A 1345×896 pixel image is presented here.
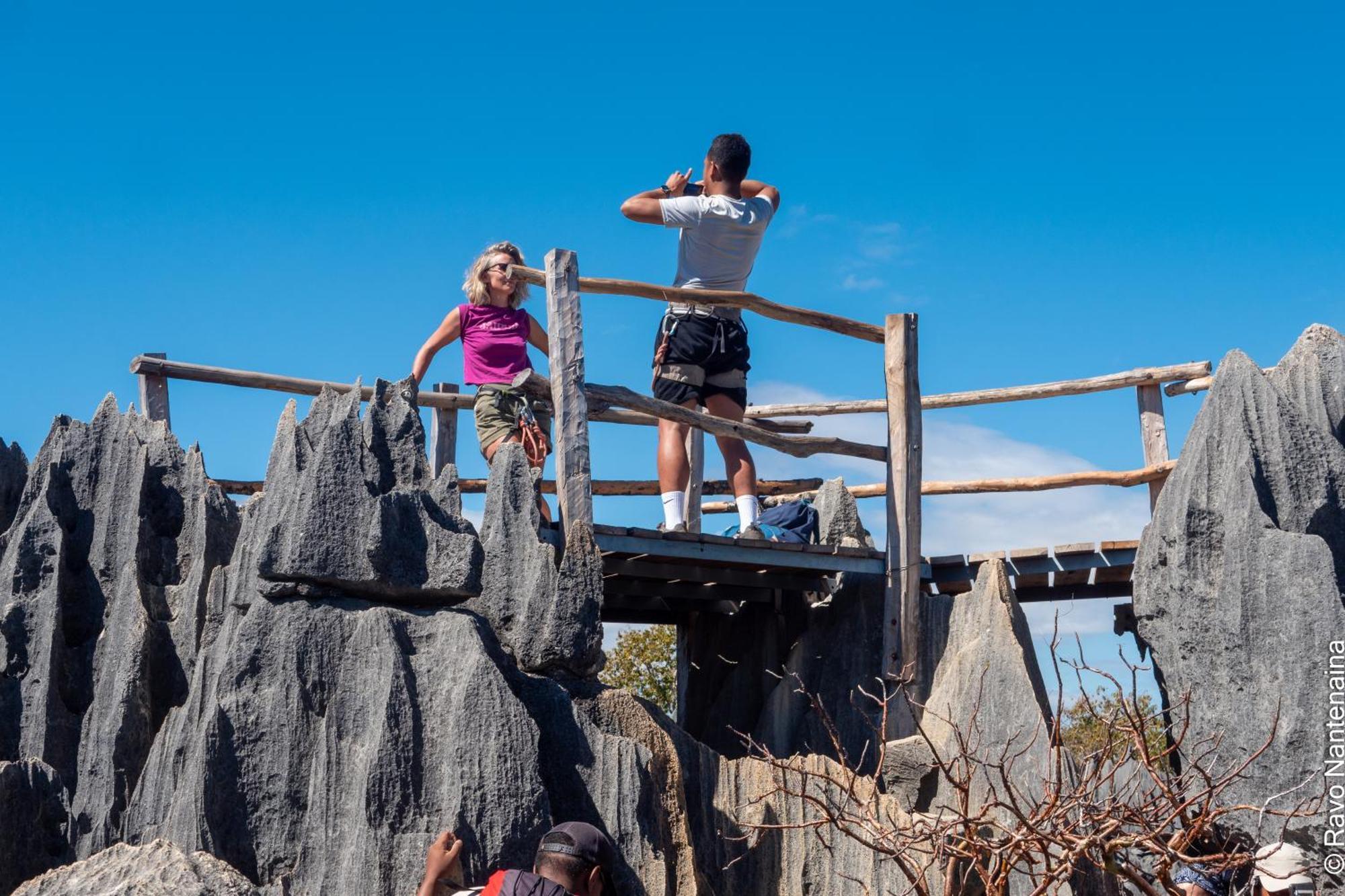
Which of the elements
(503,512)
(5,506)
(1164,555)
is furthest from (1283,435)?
(5,506)

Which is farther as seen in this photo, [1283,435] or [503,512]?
[1283,435]

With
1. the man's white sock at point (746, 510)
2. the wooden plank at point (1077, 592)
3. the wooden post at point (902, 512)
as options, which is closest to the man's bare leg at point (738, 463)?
the man's white sock at point (746, 510)

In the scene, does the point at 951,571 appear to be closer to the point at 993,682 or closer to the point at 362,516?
the point at 993,682

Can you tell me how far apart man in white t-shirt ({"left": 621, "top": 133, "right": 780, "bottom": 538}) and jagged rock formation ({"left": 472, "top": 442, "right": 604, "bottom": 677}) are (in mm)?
1037

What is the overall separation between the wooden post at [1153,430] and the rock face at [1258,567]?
3.26ft

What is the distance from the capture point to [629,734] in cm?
780

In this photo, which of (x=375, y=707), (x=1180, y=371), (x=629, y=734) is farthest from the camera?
(x=1180, y=371)

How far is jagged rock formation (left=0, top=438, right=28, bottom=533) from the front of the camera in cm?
967

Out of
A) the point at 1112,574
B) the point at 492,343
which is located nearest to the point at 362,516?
the point at 492,343

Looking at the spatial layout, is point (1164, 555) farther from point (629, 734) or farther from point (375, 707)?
point (375, 707)

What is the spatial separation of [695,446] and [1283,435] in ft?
13.2

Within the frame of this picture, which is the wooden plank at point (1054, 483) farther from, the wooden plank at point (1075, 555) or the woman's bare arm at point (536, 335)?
the woman's bare arm at point (536, 335)

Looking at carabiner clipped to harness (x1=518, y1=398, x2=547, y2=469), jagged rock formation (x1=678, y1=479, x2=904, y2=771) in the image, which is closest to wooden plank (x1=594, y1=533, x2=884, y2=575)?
jagged rock formation (x1=678, y1=479, x2=904, y2=771)

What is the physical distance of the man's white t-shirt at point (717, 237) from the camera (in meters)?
8.99
